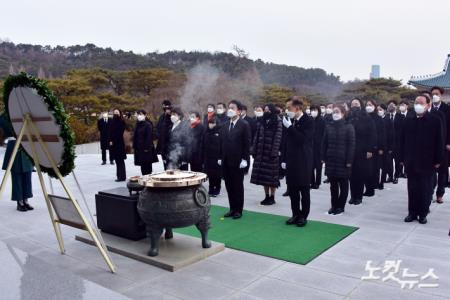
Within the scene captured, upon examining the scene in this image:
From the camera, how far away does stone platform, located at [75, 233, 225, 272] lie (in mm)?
4164

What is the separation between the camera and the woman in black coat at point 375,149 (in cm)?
764

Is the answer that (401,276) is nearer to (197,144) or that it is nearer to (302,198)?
(302,198)

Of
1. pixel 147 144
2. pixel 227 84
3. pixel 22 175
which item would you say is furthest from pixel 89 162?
pixel 227 84

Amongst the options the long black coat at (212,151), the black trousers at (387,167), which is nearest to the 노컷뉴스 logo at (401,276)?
the long black coat at (212,151)

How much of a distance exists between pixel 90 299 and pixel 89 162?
37.4ft

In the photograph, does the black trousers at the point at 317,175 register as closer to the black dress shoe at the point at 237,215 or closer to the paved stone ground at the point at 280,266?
the paved stone ground at the point at 280,266

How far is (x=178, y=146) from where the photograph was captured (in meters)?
8.28

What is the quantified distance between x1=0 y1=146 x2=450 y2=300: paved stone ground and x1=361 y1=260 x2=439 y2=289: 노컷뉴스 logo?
6 centimetres

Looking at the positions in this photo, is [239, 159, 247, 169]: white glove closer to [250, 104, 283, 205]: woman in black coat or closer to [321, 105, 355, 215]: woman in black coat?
[250, 104, 283, 205]: woman in black coat

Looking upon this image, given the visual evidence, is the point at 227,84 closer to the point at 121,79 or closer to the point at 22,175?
the point at 121,79

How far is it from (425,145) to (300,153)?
1.75 metres

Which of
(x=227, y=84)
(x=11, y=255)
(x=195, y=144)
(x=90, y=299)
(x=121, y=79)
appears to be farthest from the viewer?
(x=121, y=79)

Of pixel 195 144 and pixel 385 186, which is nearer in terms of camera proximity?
pixel 195 144

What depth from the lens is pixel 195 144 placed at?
8094mm
